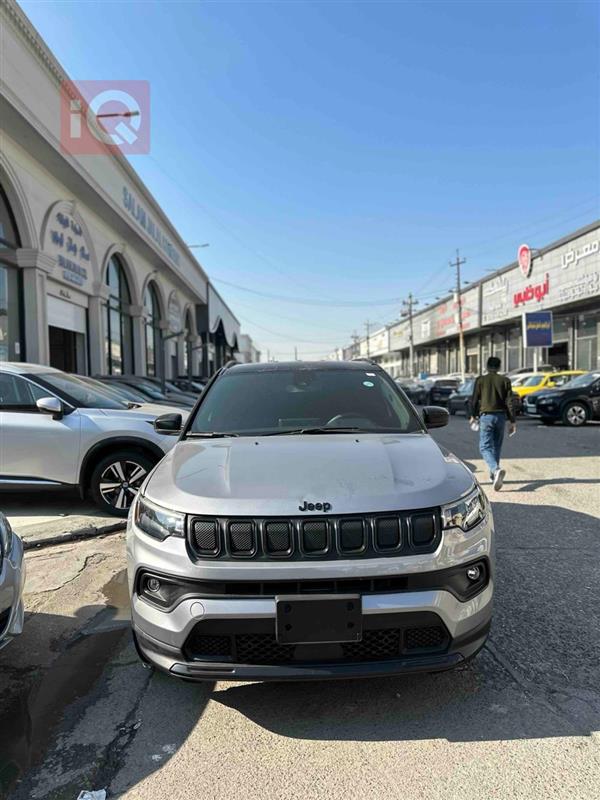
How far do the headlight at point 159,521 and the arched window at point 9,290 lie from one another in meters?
12.3

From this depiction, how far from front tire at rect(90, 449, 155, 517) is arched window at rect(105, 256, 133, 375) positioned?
1448 cm

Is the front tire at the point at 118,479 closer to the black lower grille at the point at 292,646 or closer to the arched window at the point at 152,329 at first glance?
the black lower grille at the point at 292,646

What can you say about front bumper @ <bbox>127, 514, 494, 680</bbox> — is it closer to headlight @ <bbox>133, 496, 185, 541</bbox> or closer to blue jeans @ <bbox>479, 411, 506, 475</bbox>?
headlight @ <bbox>133, 496, 185, 541</bbox>

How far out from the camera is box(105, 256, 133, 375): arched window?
2025 centimetres

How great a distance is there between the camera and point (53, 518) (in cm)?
606

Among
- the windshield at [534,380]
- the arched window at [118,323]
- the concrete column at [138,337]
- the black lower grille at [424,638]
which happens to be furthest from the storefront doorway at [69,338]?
the windshield at [534,380]

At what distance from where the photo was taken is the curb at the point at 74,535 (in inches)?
204

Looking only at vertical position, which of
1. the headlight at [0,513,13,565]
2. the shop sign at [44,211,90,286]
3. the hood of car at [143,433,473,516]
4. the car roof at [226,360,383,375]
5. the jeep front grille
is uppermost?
the shop sign at [44,211,90,286]

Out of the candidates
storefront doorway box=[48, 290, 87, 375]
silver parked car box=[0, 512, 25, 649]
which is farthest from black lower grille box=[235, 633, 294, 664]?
storefront doorway box=[48, 290, 87, 375]

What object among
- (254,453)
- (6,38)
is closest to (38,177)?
(6,38)

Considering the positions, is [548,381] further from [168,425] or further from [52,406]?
[168,425]

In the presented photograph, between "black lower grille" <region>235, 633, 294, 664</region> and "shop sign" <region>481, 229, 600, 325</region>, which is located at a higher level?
"shop sign" <region>481, 229, 600, 325</region>

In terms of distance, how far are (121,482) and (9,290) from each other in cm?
975

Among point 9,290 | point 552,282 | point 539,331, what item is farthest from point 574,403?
point 552,282
